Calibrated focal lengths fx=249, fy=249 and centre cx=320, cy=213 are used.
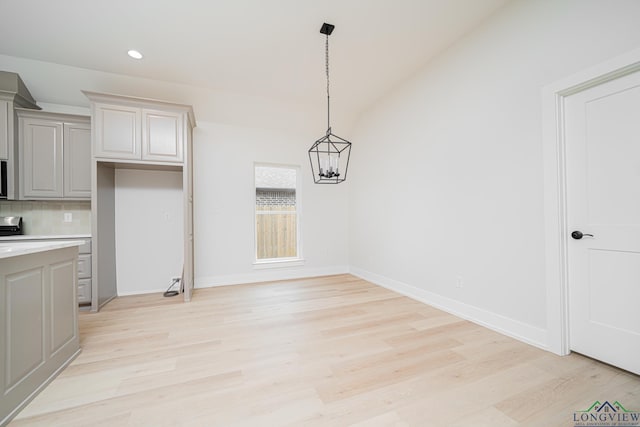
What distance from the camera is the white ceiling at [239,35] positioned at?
7.55 ft

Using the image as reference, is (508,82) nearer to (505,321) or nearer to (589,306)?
(589,306)

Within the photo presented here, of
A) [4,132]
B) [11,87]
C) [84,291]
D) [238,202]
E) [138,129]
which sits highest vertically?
[11,87]

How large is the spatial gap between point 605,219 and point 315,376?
2.42 m

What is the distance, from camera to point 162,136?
3322 mm

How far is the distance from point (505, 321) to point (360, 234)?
2.63 m

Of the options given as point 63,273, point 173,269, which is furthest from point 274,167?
point 63,273

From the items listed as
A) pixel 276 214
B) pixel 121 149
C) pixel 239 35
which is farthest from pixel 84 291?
pixel 239 35

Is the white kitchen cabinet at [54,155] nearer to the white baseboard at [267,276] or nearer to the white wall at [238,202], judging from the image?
the white wall at [238,202]

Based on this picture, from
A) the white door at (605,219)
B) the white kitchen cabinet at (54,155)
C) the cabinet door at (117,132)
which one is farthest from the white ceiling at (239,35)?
the white door at (605,219)

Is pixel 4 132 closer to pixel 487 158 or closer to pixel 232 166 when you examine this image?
pixel 232 166

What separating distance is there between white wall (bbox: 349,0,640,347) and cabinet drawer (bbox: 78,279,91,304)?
4.07 meters

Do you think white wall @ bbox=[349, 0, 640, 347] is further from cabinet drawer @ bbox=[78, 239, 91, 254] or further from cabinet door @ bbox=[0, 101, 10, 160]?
cabinet door @ bbox=[0, 101, 10, 160]

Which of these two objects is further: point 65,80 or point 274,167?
point 274,167

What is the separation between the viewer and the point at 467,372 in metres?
1.79
